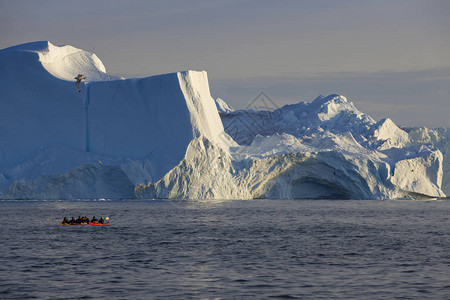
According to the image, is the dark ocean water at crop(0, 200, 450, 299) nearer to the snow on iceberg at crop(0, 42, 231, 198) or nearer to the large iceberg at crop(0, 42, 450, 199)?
the large iceberg at crop(0, 42, 450, 199)

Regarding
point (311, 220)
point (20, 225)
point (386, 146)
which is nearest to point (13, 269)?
point (20, 225)

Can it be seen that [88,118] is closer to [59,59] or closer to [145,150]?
[145,150]

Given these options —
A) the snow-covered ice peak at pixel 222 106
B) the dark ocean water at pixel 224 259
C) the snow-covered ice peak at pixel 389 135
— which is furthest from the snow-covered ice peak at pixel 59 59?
the snow-covered ice peak at pixel 222 106

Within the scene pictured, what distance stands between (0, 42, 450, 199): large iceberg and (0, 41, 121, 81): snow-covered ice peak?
0.38 ft

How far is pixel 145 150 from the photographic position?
163ft

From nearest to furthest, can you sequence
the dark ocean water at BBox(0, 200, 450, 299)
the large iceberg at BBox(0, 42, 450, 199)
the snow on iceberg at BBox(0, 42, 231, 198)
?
the dark ocean water at BBox(0, 200, 450, 299) < the large iceberg at BBox(0, 42, 450, 199) < the snow on iceberg at BBox(0, 42, 231, 198)

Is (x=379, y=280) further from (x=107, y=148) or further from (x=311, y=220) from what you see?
(x=107, y=148)

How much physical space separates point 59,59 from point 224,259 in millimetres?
41504

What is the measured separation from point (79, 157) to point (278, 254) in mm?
30467

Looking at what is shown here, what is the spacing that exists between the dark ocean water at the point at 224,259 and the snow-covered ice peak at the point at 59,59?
76.1ft

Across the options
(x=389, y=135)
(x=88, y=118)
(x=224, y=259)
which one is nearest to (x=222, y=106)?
(x=389, y=135)

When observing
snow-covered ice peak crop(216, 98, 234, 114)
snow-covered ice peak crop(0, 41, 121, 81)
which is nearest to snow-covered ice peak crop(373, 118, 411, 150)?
snow-covered ice peak crop(0, 41, 121, 81)

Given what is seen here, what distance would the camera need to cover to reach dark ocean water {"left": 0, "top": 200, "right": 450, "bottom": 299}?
1446 centimetres

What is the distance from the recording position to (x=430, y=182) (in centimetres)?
5791
